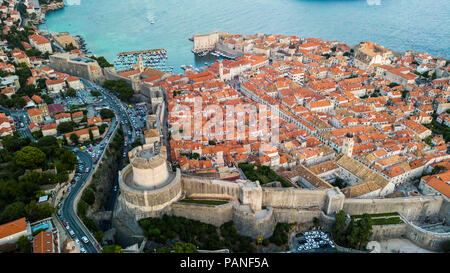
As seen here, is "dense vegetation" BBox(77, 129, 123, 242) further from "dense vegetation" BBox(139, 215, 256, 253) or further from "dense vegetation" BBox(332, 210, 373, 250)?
Result: "dense vegetation" BBox(332, 210, 373, 250)

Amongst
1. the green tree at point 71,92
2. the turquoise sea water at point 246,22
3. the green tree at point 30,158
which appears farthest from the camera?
the turquoise sea water at point 246,22

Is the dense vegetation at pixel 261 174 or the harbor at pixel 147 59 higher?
the harbor at pixel 147 59

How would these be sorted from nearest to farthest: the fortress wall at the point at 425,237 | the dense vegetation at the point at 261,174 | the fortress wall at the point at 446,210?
the fortress wall at the point at 425,237 < the fortress wall at the point at 446,210 < the dense vegetation at the point at 261,174

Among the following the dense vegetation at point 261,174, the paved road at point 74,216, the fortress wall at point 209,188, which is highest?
the fortress wall at point 209,188

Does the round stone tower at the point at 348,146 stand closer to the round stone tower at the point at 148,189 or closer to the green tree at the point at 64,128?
the round stone tower at the point at 148,189

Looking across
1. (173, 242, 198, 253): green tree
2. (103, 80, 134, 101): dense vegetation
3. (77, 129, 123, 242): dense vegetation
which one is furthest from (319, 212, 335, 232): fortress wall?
(103, 80, 134, 101): dense vegetation

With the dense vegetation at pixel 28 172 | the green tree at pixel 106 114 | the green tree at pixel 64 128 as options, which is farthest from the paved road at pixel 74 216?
the green tree at pixel 106 114
